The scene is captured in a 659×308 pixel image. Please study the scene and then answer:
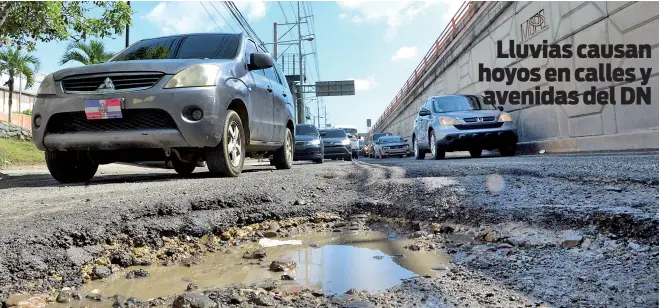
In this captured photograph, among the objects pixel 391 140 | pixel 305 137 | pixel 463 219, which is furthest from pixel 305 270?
pixel 391 140

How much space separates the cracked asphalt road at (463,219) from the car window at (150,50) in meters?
2.04

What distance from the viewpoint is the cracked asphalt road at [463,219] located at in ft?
4.73

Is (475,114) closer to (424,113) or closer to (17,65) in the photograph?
(424,113)

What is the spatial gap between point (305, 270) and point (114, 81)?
3233 millimetres

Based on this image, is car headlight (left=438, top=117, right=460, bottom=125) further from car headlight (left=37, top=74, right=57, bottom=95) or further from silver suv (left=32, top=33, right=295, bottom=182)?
car headlight (left=37, top=74, right=57, bottom=95)

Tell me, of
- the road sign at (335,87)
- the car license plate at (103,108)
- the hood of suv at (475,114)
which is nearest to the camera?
the car license plate at (103,108)

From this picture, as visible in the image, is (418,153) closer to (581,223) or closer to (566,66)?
(566,66)

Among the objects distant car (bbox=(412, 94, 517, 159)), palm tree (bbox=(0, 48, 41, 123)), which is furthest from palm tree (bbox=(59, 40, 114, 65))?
distant car (bbox=(412, 94, 517, 159))

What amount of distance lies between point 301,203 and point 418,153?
30.4ft

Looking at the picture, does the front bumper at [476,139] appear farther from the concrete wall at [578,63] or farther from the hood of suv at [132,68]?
the hood of suv at [132,68]

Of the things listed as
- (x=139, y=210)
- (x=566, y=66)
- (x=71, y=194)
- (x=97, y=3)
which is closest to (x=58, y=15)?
(x=97, y=3)

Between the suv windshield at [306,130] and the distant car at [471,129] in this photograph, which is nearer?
the distant car at [471,129]

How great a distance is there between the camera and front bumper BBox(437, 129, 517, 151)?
29.8 feet

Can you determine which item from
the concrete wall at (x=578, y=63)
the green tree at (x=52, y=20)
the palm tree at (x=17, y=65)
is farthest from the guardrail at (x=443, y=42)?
the palm tree at (x=17, y=65)
